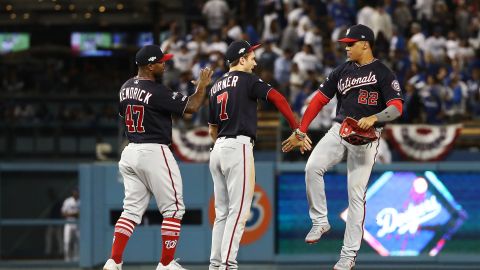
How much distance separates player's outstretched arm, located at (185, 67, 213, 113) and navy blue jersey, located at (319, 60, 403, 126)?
1.26m

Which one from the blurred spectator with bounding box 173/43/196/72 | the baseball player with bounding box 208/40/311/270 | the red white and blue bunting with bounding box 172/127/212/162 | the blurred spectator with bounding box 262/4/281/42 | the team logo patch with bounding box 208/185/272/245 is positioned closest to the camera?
the baseball player with bounding box 208/40/311/270

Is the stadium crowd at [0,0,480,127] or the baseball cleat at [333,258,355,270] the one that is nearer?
the baseball cleat at [333,258,355,270]

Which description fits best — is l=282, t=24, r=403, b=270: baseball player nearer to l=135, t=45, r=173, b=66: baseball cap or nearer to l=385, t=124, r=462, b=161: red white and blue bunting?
l=135, t=45, r=173, b=66: baseball cap

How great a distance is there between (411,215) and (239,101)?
17.0 feet

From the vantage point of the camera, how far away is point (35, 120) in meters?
23.2

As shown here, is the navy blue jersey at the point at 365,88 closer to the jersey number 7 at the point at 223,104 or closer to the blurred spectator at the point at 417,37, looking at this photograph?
the jersey number 7 at the point at 223,104

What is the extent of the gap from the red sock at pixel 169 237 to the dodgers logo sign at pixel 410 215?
4.61 meters

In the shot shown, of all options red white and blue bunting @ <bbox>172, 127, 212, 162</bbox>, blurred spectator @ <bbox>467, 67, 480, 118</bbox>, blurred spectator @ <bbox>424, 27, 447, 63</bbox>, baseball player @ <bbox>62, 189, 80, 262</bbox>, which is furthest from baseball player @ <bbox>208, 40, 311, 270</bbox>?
blurred spectator @ <bbox>424, 27, 447, 63</bbox>

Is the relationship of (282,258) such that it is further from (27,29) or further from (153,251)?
(27,29)

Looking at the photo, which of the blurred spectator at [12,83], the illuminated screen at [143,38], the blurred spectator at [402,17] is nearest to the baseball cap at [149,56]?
the illuminated screen at [143,38]

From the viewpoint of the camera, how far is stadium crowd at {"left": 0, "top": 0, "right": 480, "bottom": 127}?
20.3 meters

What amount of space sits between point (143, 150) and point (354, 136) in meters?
2.06

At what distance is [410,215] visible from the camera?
50.0ft

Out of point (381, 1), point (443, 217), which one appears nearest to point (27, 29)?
point (381, 1)
